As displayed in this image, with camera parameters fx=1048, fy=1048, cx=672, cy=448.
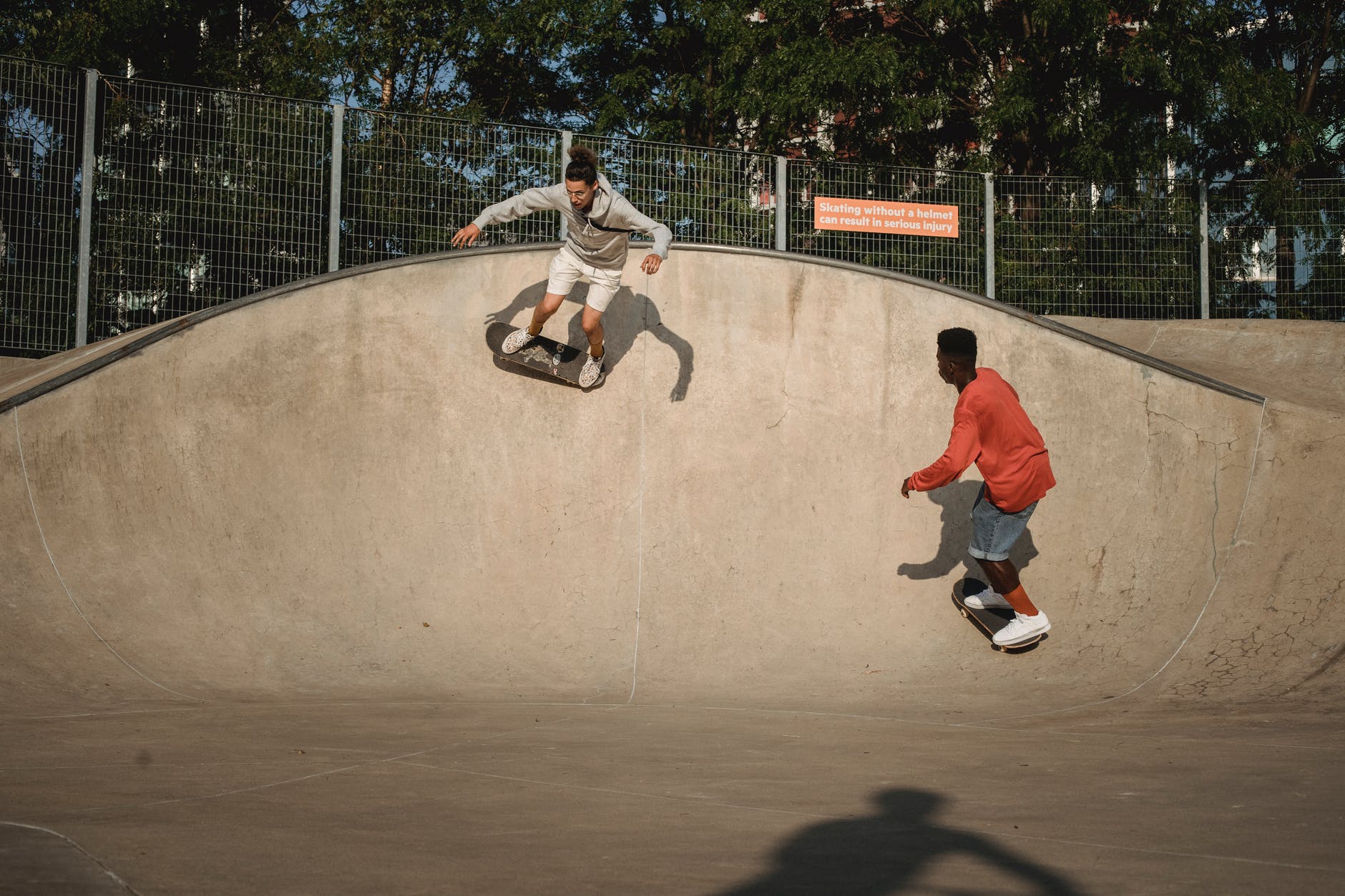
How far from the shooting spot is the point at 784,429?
7.34 metres

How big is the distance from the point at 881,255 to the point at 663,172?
2.47m

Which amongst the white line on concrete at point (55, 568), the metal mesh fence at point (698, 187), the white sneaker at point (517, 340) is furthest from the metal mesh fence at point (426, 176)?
the white line on concrete at point (55, 568)

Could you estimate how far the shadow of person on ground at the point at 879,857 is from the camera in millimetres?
2486

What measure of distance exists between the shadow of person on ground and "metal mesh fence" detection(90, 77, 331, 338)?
787 cm

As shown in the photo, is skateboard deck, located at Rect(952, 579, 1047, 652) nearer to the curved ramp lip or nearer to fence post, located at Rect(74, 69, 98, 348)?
the curved ramp lip

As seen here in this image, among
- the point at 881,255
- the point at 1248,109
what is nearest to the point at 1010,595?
the point at 881,255

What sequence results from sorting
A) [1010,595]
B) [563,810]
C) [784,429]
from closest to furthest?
1. [563,810]
2. [1010,595]
3. [784,429]

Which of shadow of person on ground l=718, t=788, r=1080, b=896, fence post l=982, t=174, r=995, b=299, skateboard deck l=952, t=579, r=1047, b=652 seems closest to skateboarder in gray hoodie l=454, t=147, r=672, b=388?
skateboard deck l=952, t=579, r=1047, b=652

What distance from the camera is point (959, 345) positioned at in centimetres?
568

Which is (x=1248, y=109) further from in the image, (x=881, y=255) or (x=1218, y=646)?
(x=1218, y=646)

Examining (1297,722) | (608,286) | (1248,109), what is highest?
(1248,109)

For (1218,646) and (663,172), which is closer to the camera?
(1218,646)

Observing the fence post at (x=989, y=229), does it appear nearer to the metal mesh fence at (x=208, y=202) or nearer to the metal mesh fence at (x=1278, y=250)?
the metal mesh fence at (x=1278, y=250)

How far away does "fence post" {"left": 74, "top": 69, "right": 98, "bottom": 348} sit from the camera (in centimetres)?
861
